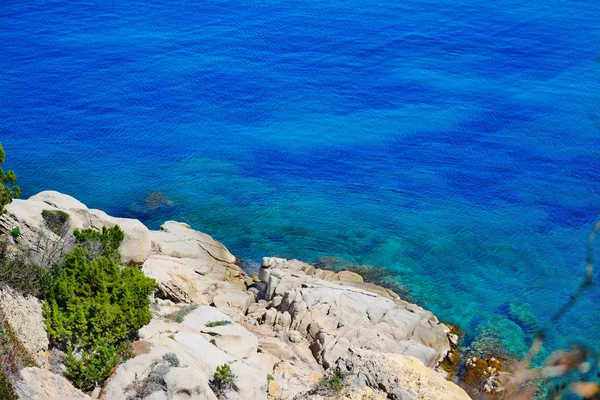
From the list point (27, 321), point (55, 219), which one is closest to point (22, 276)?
point (27, 321)

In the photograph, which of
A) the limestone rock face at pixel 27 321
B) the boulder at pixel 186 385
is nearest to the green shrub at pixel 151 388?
the boulder at pixel 186 385

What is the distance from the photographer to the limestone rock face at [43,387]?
15.9 metres

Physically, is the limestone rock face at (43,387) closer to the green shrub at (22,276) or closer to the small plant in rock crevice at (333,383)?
the green shrub at (22,276)

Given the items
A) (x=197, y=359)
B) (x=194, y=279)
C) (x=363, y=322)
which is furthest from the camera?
(x=194, y=279)

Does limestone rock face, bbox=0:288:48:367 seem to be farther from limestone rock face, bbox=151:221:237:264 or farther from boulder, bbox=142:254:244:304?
limestone rock face, bbox=151:221:237:264

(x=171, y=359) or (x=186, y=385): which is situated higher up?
(x=171, y=359)

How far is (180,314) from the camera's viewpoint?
79.6ft

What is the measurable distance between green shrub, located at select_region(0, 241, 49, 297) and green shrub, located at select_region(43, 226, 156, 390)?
36 cm

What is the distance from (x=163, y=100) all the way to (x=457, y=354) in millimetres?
30103

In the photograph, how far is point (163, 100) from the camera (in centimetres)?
4784

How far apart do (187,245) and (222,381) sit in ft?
41.5

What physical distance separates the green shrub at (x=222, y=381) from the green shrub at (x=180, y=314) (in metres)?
4.49

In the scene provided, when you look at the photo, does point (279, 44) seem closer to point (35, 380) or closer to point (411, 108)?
point (411, 108)

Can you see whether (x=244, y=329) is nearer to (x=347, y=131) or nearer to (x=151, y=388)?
(x=151, y=388)
